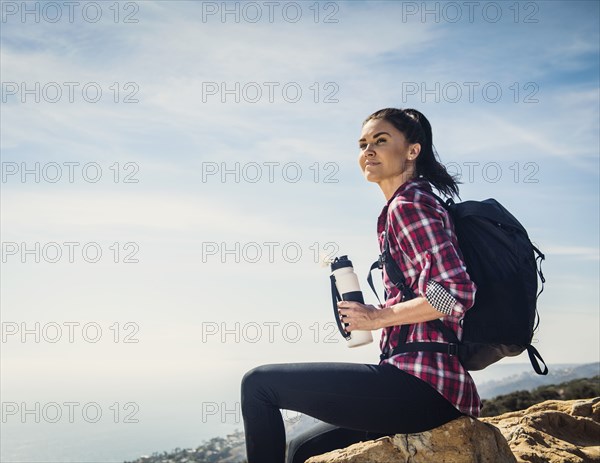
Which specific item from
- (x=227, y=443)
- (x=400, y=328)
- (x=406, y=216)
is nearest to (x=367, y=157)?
(x=406, y=216)

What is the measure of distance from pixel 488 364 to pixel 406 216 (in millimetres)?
1105

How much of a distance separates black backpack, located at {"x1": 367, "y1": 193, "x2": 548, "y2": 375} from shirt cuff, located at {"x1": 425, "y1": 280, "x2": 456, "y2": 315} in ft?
0.79

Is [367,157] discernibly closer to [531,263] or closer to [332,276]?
[332,276]

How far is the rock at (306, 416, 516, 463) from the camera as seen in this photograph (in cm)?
375

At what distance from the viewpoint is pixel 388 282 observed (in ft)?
12.0

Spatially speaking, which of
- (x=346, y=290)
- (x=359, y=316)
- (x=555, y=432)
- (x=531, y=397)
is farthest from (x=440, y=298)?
(x=531, y=397)

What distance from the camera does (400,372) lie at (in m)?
3.37

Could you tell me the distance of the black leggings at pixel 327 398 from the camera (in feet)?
10.9

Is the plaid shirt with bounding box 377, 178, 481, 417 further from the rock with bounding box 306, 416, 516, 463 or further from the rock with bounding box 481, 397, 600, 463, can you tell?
the rock with bounding box 481, 397, 600, 463

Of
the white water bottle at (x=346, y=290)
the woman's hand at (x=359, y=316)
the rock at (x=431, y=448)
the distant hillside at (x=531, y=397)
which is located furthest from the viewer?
the distant hillside at (x=531, y=397)

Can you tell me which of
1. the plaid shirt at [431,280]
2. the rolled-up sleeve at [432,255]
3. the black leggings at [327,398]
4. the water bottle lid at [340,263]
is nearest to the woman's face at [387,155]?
the plaid shirt at [431,280]

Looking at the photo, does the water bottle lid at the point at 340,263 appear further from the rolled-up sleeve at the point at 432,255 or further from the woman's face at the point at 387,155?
the woman's face at the point at 387,155

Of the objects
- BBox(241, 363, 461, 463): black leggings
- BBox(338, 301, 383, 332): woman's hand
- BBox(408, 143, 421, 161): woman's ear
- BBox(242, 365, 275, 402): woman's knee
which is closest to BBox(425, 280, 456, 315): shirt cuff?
BBox(338, 301, 383, 332): woman's hand

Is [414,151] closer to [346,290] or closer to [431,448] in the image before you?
[346,290]
